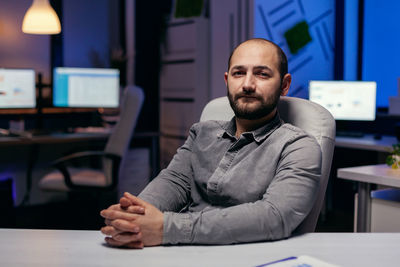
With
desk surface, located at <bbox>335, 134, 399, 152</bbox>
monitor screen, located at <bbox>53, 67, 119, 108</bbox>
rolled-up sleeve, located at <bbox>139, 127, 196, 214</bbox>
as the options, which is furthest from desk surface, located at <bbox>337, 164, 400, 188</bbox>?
monitor screen, located at <bbox>53, 67, 119, 108</bbox>

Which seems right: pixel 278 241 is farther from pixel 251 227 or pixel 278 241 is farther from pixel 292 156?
pixel 292 156

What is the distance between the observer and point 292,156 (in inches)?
54.0

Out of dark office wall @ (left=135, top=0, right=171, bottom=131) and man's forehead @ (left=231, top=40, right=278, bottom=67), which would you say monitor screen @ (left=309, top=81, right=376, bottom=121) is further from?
man's forehead @ (left=231, top=40, right=278, bottom=67)

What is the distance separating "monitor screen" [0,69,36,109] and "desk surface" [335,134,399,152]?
254 cm

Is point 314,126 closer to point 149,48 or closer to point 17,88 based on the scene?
point 17,88

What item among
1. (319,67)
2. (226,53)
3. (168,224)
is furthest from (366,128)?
(168,224)

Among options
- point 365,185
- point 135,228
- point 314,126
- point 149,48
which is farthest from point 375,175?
point 149,48

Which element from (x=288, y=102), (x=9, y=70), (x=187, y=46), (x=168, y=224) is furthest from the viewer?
(x=187, y=46)

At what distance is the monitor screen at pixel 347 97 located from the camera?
401 centimetres

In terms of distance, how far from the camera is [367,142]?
3557 mm

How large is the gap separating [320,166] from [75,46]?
3.81m

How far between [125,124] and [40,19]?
4.21 feet

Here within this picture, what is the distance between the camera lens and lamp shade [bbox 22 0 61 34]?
3.93 m

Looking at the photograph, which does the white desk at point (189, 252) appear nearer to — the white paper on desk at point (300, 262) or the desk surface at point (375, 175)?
the white paper on desk at point (300, 262)
